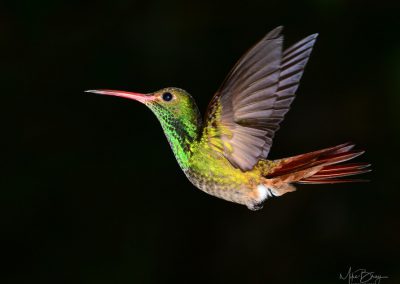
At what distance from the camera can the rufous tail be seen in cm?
68

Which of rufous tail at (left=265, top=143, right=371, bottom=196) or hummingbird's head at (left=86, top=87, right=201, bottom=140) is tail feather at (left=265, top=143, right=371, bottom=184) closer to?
rufous tail at (left=265, top=143, right=371, bottom=196)

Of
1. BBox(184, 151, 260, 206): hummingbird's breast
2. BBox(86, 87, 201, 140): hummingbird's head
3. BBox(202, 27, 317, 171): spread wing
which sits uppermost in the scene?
BBox(86, 87, 201, 140): hummingbird's head

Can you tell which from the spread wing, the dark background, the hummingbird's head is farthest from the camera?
the dark background

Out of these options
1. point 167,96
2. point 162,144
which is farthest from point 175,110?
point 162,144

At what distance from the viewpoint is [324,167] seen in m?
0.74

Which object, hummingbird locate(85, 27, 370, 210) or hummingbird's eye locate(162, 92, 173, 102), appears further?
hummingbird's eye locate(162, 92, 173, 102)

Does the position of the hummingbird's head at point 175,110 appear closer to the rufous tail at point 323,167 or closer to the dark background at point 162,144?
the rufous tail at point 323,167

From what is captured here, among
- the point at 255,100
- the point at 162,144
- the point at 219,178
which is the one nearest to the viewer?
the point at 255,100

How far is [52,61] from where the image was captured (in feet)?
6.56

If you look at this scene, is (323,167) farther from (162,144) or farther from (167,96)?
(162,144)

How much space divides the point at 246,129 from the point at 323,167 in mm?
108

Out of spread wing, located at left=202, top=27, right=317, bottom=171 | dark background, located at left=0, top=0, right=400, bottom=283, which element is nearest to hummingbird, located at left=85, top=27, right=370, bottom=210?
spread wing, located at left=202, top=27, right=317, bottom=171

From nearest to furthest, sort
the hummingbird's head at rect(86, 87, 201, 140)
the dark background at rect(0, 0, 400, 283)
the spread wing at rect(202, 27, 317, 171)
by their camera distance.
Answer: the spread wing at rect(202, 27, 317, 171) < the hummingbird's head at rect(86, 87, 201, 140) < the dark background at rect(0, 0, 400, 283)

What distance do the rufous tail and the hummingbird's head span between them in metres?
0.14
